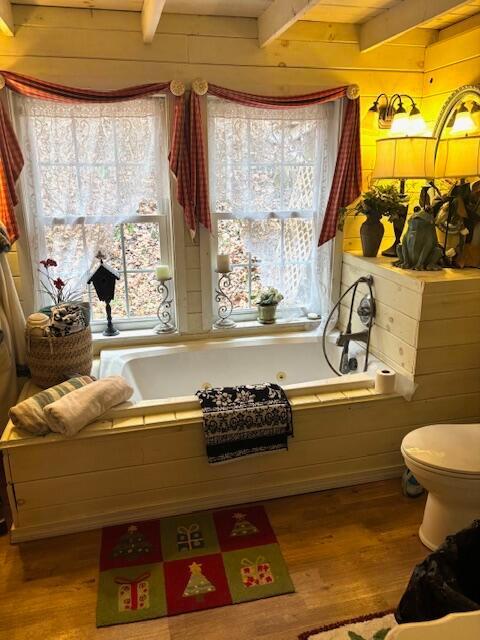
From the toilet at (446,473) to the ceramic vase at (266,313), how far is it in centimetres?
123

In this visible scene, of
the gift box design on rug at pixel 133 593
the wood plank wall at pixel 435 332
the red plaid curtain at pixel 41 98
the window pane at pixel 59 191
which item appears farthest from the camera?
the window pane at pixel 59 191

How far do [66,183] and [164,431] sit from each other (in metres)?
1.42

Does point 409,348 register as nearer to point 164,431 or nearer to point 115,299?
point 164,431

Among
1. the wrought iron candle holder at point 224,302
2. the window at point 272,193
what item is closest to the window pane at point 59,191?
the window at point 272,193

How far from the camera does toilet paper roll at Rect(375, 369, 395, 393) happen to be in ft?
7.75

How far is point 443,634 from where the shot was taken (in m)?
1.07

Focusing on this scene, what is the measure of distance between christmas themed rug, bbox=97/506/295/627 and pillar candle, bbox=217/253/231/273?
130 centimetres

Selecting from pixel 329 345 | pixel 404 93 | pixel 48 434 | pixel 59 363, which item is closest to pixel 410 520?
pixel 329 345

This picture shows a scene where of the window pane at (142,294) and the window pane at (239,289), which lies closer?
the window pane at (142,294)

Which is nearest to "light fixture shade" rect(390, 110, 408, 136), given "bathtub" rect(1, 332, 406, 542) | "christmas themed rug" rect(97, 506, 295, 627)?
"bathtub" rect(1, 332, 406, 542)

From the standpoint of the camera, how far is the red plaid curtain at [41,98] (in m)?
2.34

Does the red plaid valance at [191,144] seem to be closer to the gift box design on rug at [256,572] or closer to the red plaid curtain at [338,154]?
the red plaid curtain at [338,154]

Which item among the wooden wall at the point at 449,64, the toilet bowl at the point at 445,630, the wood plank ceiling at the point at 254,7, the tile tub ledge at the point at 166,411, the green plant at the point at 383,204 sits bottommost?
the tile tub ledge at the point at 166,411

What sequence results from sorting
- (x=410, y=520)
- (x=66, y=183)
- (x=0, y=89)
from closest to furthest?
1. (x=410, y=520)
2. (x=0, y=89)
3. (x=66, y=183)
